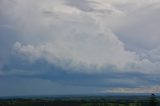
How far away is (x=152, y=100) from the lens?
7062 cm
